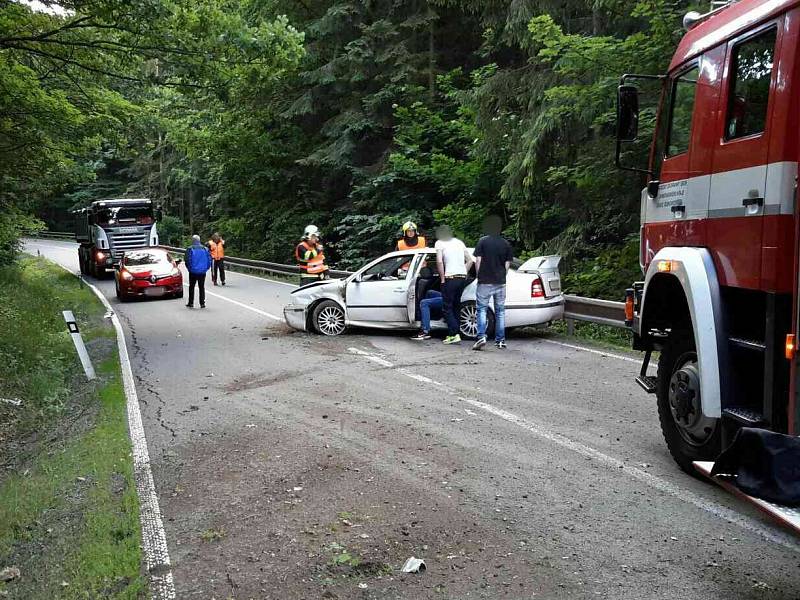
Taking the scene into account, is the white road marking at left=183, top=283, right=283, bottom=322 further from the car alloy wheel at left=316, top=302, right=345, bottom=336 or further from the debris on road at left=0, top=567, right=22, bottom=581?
the debris on road at left=0, top=567, right=22, bottom=581

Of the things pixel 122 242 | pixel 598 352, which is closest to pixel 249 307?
pixel 598 352

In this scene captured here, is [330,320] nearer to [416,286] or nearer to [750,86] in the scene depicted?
[416,286]

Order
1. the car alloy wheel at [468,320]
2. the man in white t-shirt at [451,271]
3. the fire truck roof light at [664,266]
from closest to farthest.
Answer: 1. the fire truck roof light at [664,266]
2. the man in white t-shirt at [451,271]
3. the car alloy wheel at [468,320]

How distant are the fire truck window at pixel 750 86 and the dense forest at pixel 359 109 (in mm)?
7271

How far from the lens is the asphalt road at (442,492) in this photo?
13.1 feet

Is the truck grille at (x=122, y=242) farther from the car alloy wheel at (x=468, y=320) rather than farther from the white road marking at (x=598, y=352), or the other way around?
the white road marking at (x=598, y=352)

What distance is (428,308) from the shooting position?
40.7 ft

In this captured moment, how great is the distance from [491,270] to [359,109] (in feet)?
54.7

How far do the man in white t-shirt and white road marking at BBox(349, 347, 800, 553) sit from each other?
11.8 ft

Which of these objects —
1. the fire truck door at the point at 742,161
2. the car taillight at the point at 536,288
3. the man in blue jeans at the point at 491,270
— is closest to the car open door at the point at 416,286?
the man in blue jeans at the point at 491,270

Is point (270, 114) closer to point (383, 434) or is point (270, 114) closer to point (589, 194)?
point (589, 194)

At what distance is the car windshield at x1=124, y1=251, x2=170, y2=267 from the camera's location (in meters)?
22.4

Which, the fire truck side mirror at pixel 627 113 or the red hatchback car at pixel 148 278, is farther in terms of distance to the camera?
the red hatchback car at pixel 148 278

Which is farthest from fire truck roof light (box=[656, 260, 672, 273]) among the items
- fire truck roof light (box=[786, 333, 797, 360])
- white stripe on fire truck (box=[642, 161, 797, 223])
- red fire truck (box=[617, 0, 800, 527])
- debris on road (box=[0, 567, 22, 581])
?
debris on road (box=[0, 567, 22, 581])
